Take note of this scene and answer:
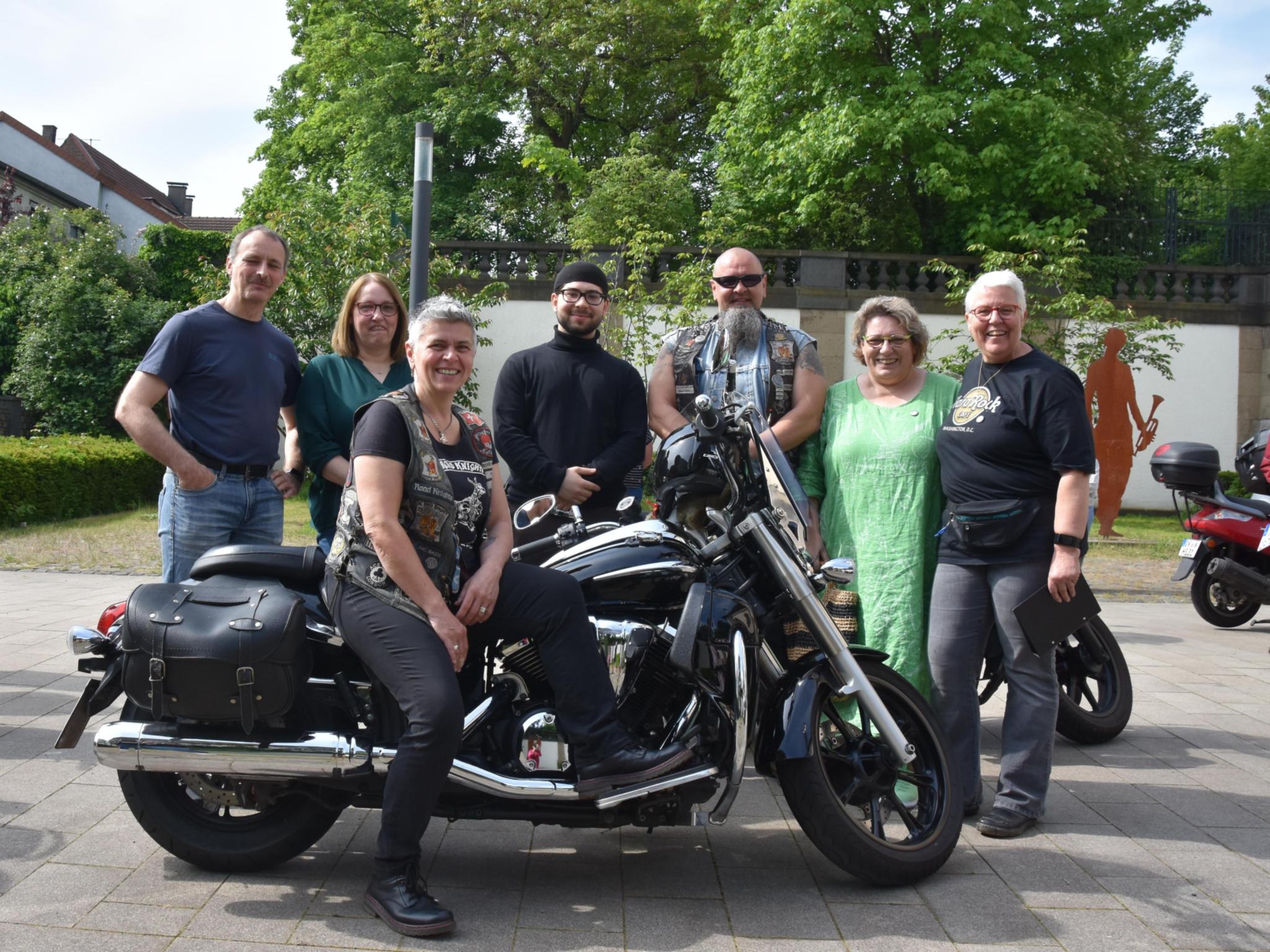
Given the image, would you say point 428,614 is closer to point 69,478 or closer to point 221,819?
point 221,819

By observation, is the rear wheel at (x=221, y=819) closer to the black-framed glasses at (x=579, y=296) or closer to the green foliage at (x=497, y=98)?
the black-framed glasses at (x=579, y=296)

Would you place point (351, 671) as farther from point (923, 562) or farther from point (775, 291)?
point (775, 291)

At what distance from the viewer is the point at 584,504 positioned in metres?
4.63

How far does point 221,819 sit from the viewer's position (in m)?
3.43

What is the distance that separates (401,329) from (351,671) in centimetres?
174

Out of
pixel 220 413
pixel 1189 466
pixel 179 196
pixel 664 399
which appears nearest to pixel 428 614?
pixel 220 413

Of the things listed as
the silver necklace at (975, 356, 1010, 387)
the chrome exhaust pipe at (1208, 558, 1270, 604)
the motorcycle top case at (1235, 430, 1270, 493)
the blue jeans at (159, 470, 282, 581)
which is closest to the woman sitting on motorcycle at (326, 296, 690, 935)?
the blue jeans at (159, 470, 282, 581)

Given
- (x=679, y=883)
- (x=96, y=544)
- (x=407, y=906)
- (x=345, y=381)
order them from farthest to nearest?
1. (x=96, y=544)
2. (x=345, y=381)
3. (x=679, y=883)
4. (x=407, y=906)

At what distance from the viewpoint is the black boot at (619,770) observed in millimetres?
3168

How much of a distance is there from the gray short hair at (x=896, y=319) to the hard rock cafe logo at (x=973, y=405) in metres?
0.22

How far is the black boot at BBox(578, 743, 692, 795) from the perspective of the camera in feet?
10.4

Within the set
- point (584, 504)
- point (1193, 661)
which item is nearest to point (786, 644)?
point (584, 504)

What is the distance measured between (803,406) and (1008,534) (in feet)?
3.16

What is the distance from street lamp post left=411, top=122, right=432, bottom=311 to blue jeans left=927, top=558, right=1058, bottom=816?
3910mm
